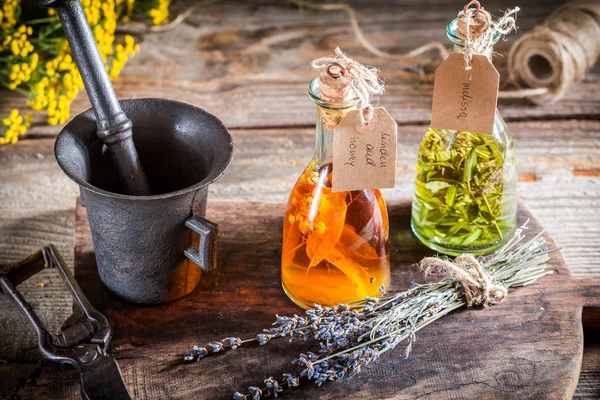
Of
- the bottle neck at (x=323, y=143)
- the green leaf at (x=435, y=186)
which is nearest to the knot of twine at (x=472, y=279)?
the green leaf at (x=435, y=186)

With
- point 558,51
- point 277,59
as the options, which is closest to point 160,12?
point 277,59

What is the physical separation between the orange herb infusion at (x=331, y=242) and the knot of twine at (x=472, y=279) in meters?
0.09

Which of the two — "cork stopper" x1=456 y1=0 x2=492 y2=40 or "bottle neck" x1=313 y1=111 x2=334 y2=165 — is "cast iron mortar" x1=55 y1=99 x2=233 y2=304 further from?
"cork stopper" x1=456 y1=0 x2=492 y2=40

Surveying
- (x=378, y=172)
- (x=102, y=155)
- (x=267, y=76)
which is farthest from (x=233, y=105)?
(x=378, y=172)

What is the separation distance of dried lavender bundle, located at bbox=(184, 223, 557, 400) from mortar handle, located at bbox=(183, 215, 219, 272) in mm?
115

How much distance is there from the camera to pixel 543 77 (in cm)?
176

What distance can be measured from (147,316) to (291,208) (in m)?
0.27

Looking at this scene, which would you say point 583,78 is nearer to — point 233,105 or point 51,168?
point 233,105

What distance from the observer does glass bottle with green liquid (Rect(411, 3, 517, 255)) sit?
1.17 m

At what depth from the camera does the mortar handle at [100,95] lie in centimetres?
102

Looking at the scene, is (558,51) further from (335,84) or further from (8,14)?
(8,14)

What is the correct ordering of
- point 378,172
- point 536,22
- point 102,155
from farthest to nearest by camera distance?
point 536,22 → point 102,155 → point 378,172

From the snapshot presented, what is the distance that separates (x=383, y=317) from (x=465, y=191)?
241 millimetres

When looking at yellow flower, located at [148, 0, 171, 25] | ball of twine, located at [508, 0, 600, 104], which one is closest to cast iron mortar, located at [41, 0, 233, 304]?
yellow flower, located at [148, 0, 171, 25]
